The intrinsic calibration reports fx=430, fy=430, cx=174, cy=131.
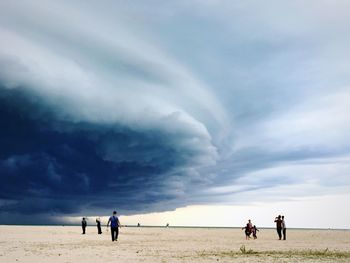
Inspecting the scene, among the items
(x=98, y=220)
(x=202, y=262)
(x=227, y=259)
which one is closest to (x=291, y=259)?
(x=227, y=259)

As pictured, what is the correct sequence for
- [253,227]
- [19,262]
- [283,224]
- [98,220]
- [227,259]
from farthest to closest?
1. [98,220]
2. [253,227]
3. [283,224]
4. [227,259]
5. [19,262]

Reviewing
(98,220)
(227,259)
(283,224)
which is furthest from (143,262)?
(98,220)

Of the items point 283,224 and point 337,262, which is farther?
point 283,224

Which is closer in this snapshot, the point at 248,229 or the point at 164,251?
the point at 164,251

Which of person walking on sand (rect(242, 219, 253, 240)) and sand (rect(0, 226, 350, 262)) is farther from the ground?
person walking on sand (rect(242, 219, 253, 240))

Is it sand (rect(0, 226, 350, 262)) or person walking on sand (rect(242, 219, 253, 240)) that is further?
person walking on sand (rect(242, 219, 253, 240))

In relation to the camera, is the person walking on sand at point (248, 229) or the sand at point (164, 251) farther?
the person walking on sand at point (248, 229)

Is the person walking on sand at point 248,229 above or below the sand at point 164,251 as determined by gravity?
above

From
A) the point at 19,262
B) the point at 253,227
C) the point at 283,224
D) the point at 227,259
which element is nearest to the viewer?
the point at 19,262

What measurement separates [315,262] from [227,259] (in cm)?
393

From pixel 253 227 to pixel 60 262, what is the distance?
3139 cm

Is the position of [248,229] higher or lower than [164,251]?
higher

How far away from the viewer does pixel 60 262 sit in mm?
18797

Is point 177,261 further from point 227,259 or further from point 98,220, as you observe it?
point 98,220
